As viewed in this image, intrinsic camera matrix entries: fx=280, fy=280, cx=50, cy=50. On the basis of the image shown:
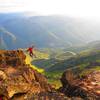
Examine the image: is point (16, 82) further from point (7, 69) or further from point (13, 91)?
point (7, 69)

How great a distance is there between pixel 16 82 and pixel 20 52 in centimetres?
2007

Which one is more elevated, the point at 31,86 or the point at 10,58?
the point at 10,58

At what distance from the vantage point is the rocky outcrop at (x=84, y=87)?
6107 cm

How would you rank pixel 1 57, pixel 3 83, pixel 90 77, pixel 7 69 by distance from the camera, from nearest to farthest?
pixel 3 83, pixel 7 69, pixel 1 57, pixel 90 77

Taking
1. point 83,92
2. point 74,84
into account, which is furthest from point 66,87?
point 83,92

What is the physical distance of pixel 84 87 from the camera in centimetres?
6462

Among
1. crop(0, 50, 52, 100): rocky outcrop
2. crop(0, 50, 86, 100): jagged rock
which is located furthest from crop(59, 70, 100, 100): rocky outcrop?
crop(0, 50, 52, 100): rocky outcrop

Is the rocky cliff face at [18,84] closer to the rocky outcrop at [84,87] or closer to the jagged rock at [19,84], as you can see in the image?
the jagged rock at [19,84]

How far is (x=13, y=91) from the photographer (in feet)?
184

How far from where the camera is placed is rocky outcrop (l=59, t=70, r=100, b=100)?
61.1 meters

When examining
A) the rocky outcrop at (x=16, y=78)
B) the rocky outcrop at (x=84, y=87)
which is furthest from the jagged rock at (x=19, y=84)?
the rocky outcrop at (x=84, y=87)

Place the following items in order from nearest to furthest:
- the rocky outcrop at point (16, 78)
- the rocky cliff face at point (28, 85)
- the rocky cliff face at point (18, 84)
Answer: the rocky cliff face at point (18, 84), the rocky outcrop at point (16, 78), the rocky cliff face at point (28, 85)

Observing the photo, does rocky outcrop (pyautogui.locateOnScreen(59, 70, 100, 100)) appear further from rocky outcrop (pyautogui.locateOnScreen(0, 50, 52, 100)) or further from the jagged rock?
rocky outcrop (pyautogui.locateOnScreen(0, 50, 52, 100))

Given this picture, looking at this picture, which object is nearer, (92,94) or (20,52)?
(92,94)
